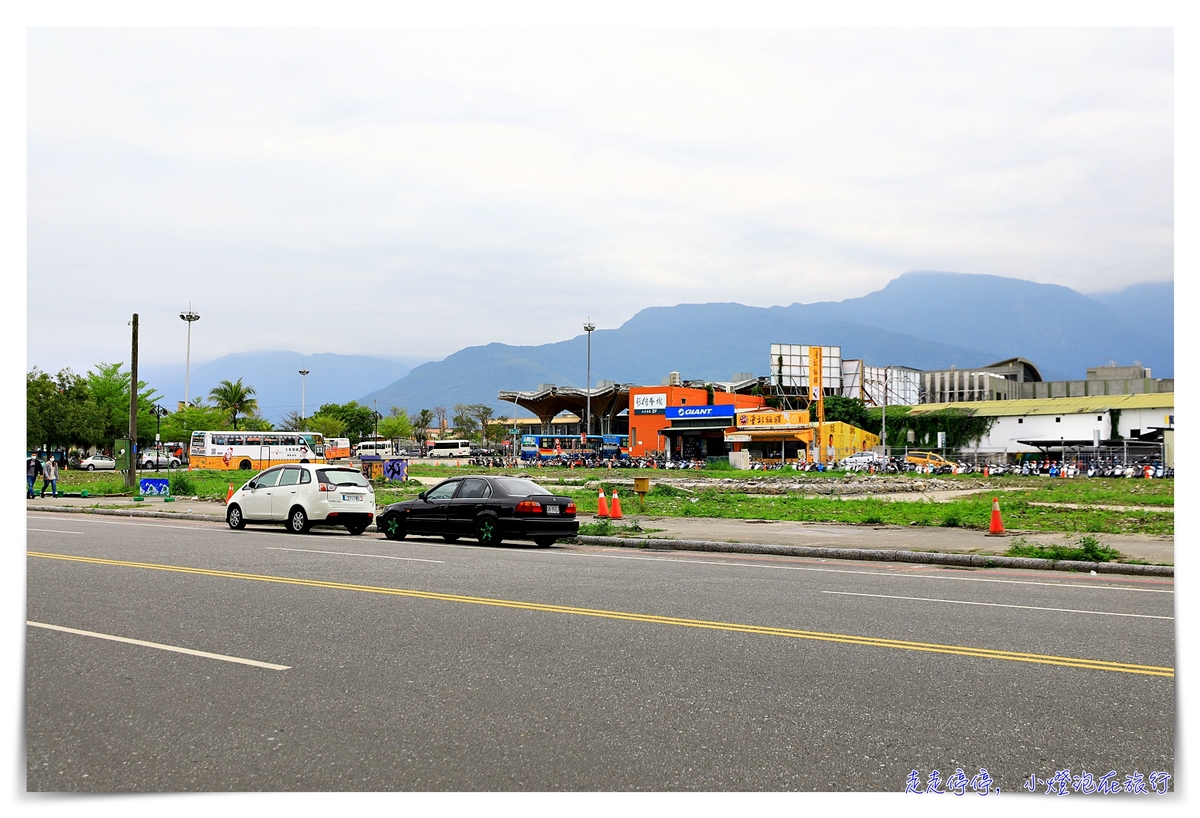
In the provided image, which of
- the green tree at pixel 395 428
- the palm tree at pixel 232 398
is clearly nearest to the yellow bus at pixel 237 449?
the palm tree at pixel 232 398

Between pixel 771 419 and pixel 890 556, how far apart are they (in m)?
68.8

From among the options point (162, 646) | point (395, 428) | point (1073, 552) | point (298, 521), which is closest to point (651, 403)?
point (395, 428)

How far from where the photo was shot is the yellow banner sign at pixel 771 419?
83.2m

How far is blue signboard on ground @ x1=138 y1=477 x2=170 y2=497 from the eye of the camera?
1379 inches

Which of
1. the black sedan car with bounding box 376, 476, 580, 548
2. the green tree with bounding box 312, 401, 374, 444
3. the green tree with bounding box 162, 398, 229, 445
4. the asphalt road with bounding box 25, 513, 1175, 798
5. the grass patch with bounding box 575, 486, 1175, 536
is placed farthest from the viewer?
the green tree with bounding box 312, 401, 374, 444

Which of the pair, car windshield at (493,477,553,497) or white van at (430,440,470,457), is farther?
white van at (430,440,470,457)

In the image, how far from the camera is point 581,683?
6727mm

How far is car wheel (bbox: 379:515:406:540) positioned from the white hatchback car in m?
1.80

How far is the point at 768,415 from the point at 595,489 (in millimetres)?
47441

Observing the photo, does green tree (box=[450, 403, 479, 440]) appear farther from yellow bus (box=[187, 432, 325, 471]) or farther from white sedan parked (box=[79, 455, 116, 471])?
white sedan parked (box=[79, 455, 116, 471])

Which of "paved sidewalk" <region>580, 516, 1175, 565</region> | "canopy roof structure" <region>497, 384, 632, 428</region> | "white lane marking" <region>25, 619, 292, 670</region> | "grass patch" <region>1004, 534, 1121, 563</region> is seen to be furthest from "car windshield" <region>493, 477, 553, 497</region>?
"canopy roof structure" <region>497, 384, 632, 428</region>

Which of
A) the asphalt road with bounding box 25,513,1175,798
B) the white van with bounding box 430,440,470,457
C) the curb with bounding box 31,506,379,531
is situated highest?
the white van with bounding box 430,440,470,457

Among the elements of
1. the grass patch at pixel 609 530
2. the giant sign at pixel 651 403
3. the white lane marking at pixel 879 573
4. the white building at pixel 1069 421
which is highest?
the giant sign at pixel 651 403

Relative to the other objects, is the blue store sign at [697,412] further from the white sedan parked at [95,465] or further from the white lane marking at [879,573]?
the white lane marking at [879,573]
